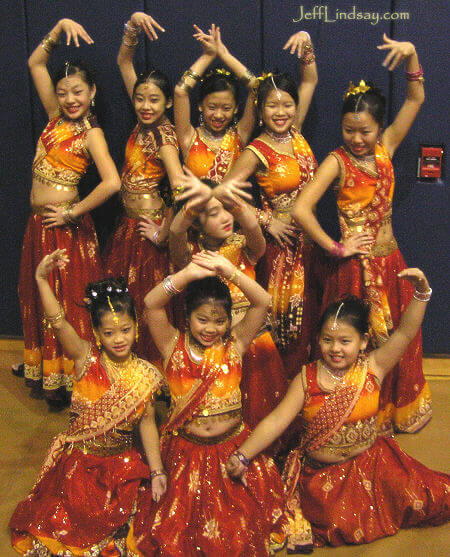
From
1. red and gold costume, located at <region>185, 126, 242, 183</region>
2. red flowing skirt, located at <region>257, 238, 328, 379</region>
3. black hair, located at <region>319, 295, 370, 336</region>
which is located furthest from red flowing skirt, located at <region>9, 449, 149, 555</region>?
red and gold costume, located at <region>185, 126, 242, 183</region>

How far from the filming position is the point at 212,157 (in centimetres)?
298

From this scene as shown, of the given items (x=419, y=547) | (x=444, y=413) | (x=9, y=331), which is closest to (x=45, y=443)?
(x=9, y=331)

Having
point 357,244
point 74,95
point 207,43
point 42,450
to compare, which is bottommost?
→ point 42,450

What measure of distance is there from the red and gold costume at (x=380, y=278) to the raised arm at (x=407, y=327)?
37 cm

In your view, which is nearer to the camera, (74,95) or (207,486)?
(207,486)

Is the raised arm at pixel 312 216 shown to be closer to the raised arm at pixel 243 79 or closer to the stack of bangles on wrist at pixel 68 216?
the raised arm at pixel 243 79

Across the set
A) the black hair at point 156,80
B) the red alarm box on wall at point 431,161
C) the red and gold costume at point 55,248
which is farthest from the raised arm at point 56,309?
the red alarm box on wall at point 431,161

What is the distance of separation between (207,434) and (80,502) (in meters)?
0.48

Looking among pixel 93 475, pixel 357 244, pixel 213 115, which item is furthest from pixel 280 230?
pixel 93 475

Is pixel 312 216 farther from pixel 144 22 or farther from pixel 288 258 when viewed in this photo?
pixel 144 22

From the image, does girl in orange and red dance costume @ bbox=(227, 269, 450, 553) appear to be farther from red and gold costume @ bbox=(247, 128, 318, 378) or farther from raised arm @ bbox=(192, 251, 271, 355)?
red and gold costume @ bbox=(247, 128, 318, 378)

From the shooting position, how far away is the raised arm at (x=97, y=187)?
3.02m

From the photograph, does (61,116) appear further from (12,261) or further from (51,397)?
(51,397)

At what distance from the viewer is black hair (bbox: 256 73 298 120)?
111 inches
